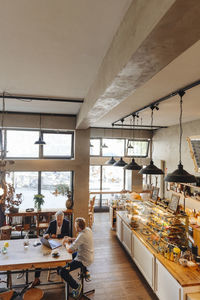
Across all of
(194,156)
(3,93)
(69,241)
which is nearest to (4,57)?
(3,93)

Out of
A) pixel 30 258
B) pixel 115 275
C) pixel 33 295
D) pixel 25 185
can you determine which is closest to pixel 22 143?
pixel 25 185

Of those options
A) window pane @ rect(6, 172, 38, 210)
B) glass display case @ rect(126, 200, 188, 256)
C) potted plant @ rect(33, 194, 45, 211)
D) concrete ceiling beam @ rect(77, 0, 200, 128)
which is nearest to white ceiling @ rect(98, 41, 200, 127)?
concrete ceiling beam @ rect(77, 0, 200, 128)

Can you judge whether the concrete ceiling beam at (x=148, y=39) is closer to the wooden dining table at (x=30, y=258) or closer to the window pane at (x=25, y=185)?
the wooden dining table at (x=30, y=258)

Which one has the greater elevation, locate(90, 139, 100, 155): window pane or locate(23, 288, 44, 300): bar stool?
locate(90, 139, 100, 155): window pane

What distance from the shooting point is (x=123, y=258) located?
6.06 meters

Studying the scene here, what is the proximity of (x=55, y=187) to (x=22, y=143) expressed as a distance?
2031mm

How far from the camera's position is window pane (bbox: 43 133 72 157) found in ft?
24.9

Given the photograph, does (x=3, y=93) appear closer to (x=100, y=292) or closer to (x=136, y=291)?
(x=100, y=292)

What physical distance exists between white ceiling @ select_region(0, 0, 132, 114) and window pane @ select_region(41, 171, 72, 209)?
4618mm

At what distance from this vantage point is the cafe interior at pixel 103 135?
68.5 inches

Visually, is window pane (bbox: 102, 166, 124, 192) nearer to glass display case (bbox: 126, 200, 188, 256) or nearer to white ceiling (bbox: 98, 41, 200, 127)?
glass display case (bbox: 126, 200, 188, 256)

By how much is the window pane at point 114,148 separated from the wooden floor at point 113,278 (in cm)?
466

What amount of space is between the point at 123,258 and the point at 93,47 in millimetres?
5749

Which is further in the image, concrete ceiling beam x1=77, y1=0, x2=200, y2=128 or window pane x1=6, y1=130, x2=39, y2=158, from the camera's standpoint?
window pane x1=6, y1=130, x2=39, y2=158
